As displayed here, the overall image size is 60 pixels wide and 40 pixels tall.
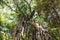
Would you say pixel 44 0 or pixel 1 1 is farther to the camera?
pixel 1 1

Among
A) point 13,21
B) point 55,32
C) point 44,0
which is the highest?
point 44,0

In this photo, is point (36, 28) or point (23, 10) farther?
point (23, 10)

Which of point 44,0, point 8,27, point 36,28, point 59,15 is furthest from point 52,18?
point 8,27

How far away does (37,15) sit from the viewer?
4.95 m

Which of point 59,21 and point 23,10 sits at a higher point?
point 23,10

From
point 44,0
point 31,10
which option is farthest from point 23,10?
point 44,0

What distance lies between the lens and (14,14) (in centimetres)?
514

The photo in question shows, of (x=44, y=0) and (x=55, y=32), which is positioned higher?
(x=44, y=0)

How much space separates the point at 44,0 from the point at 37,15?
444 mm

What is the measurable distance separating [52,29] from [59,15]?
1.38 feet

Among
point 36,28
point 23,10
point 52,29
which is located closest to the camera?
point 36,28

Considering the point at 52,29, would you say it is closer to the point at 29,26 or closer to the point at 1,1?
the point at 29,26

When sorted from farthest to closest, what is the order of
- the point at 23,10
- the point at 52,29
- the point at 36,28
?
the point at 23,10
the point at 52,29
the point at 36,28

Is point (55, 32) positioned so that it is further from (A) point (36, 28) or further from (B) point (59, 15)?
(A) point (36, 28)
